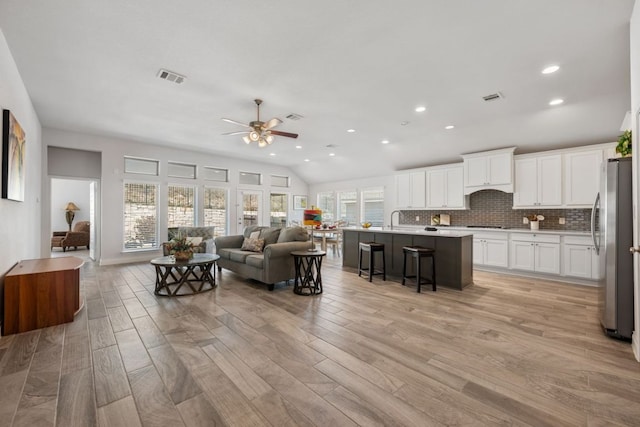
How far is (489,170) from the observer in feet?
19.0

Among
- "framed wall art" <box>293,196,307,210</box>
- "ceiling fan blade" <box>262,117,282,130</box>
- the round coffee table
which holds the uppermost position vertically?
"ceiling fan blade" <box>262,117,282,130</box>

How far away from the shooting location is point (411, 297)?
12.8 ft

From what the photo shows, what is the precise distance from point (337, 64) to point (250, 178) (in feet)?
20.9

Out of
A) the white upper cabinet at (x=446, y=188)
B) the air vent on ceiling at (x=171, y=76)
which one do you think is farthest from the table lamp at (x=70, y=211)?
the white upper cabinet at (x=446, y=188)

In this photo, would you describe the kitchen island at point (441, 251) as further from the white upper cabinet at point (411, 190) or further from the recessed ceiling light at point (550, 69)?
the recessed ceiling light at point (550, 69)

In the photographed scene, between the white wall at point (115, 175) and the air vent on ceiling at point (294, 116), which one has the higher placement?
the air vent on ceiling at point (294, 116)

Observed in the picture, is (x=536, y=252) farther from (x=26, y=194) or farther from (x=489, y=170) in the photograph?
(x=26, y=194)

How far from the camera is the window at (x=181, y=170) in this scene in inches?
288

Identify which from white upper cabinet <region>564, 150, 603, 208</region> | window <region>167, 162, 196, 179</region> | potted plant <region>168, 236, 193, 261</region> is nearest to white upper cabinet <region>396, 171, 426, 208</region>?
white upper cabinet <region>564, 150, 603, 208</region>

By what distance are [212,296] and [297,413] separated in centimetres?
270

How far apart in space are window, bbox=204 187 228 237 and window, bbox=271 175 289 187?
1.80 metres

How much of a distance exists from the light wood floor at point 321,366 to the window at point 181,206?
12.8 feet

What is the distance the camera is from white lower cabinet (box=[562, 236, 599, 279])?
4.55 metres

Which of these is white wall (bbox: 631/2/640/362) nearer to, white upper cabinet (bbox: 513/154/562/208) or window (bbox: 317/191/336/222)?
white upper cabinet (bbox: 513/154/562/208)
